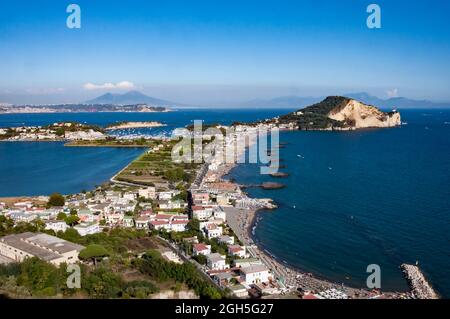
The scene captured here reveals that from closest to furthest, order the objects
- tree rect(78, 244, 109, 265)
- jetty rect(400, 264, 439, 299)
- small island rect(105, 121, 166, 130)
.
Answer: jetty rect(400, 264, 439, 299)
tree rect(78, 244, 109, 265)
small island rect(105, 121, 166, 130)

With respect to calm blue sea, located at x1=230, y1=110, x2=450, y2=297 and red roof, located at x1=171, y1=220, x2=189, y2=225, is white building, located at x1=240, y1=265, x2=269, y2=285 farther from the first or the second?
red roof, located at x1=171, y1=220, x2=189, y2=225

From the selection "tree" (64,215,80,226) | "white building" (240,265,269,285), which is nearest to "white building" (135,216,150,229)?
"tree" (64,215,80,226)

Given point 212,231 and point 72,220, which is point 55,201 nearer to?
point 72,220

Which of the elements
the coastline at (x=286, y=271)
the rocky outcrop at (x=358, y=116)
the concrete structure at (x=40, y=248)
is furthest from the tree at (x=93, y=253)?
the rocky outcrop at (x=358, y=116)

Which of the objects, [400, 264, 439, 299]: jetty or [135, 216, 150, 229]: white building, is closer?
[400, 264, 439, 299]: jetty

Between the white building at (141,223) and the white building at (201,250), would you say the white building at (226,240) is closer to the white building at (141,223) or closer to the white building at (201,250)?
the white building at (201,250)

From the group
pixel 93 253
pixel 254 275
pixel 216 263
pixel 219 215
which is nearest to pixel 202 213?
pixel 219 215
